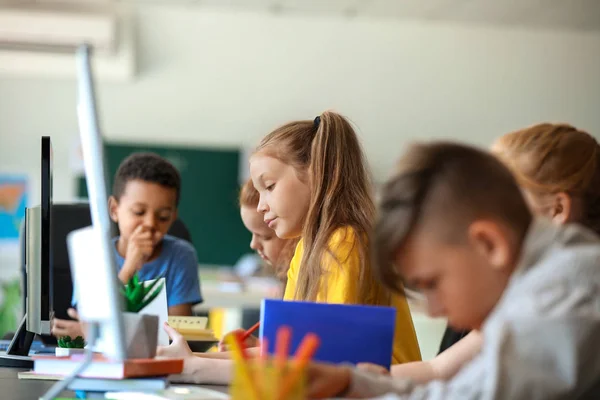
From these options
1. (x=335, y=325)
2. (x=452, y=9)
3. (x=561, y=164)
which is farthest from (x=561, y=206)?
(x=452, y=9)

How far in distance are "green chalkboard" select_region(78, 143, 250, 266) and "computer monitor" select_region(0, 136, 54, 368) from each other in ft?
14.5

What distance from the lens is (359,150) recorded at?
5.61 feet

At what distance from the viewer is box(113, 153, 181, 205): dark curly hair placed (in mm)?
2301

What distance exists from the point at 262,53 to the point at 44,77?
155cm

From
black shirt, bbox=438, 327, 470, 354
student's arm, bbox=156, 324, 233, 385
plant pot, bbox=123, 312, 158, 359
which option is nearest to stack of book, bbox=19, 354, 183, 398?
plant pot, bbox=123, 312, 158, 359

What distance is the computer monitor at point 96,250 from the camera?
956 mm

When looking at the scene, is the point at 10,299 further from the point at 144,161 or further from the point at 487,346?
the point at 487,346

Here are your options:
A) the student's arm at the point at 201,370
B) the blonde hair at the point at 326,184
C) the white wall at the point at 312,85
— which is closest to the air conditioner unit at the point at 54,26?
the white wall at the point at 312,85

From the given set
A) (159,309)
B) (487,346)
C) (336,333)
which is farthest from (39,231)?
(487,346)

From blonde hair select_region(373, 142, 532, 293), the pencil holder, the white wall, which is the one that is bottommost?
the pencil holder

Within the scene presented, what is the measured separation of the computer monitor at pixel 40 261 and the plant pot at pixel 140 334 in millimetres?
449

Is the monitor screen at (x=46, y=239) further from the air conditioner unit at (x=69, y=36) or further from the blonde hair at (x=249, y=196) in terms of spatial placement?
the air conditioner unit at (x=69, y=36)

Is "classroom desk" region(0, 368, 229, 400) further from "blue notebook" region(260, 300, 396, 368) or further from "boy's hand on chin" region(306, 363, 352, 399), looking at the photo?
"boy's hand on chin" region(306, 363, 352, 399)

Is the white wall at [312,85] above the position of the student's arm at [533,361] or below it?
above
